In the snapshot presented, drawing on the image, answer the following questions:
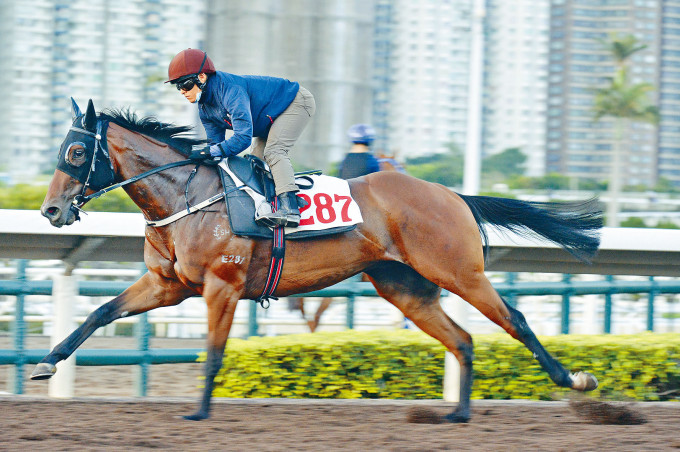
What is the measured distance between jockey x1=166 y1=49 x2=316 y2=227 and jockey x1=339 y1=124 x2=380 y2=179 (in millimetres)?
1797

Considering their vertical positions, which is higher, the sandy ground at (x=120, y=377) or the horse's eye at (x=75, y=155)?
the horse's eye at (x=75, y=155)

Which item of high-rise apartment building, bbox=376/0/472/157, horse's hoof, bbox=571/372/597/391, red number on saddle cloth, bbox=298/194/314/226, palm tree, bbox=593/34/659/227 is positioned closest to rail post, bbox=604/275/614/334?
horse's hoof, bbox=571/372/597/391

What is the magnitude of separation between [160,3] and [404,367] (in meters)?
45.3

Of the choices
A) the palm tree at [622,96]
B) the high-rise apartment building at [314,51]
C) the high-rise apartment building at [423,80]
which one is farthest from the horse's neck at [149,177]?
the high-rise apartment building at [423,80]

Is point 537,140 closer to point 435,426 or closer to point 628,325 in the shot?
point 628,325

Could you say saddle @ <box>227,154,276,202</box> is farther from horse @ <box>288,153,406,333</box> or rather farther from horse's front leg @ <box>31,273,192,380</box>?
horse @ <box>288,153,406,333</box>

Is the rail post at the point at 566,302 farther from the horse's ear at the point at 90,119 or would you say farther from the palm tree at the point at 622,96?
the palm tree at the point at 622,96

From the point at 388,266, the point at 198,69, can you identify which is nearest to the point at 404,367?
the point at 388,266

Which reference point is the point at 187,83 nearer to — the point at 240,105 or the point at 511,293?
the point at 240,105

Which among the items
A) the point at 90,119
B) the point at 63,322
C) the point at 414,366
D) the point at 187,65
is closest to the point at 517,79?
the point at 414,366

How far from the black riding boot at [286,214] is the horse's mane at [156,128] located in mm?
605

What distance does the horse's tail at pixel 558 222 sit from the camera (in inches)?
210

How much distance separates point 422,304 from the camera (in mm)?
5066

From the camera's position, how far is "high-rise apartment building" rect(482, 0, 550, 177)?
57.0 metres
